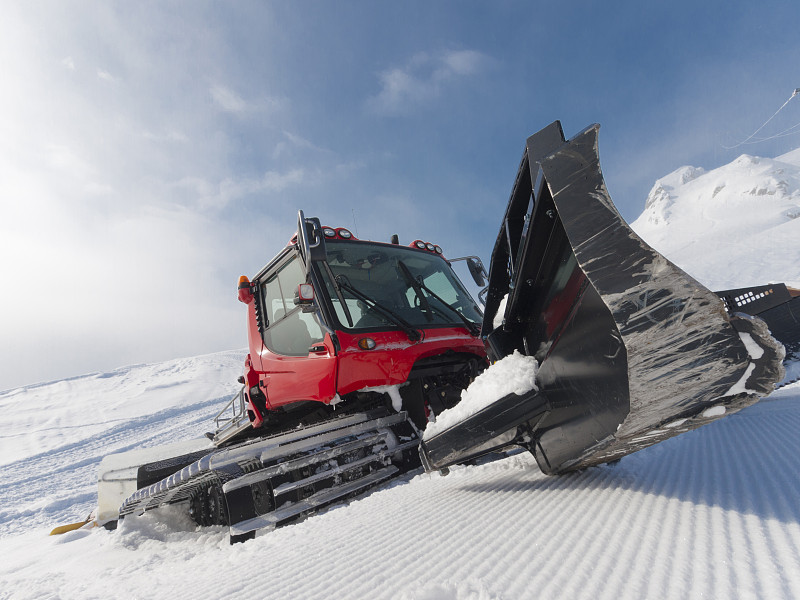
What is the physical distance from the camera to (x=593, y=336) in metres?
1.32

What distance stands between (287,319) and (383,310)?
3.18 feet

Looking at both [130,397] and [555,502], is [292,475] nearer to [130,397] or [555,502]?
[555,502]

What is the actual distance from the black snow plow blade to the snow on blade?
0.04m

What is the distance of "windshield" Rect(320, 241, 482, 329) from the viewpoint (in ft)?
11.3

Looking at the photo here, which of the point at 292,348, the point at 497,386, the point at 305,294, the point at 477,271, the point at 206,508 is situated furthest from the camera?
the point at 477,271

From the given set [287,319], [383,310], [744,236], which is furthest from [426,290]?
[744,236]

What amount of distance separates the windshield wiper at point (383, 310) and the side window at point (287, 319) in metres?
0.36

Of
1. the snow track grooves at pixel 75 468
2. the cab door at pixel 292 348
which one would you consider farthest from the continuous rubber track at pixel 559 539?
the snow track grooves at pixel 75 468

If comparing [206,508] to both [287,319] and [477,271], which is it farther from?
[477,271]

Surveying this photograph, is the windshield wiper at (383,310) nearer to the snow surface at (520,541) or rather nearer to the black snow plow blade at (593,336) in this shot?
the snow surface at (520,541)

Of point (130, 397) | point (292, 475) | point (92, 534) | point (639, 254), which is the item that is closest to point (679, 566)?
point (639, 254)

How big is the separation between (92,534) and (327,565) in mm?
3973

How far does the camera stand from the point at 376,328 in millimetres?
3311

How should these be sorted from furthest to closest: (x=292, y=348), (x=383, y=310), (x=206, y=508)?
(x=292, y=348), (x=383, y=310), (x=206, y=508)
